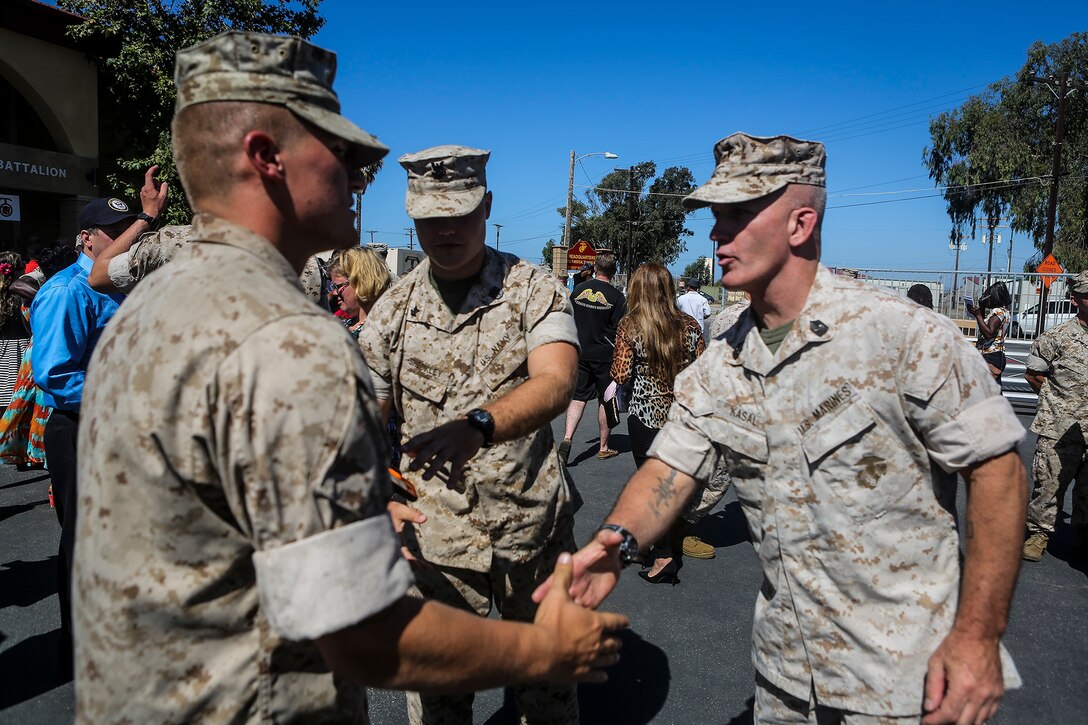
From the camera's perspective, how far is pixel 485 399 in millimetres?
2736

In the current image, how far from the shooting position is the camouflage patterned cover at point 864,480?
74.2 inches

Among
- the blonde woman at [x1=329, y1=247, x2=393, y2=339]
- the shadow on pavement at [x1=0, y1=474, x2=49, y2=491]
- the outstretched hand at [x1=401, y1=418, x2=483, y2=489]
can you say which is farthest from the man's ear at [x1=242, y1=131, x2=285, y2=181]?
the shadow on pavement at [x1=0, y1=474, x2=49, y2=491]

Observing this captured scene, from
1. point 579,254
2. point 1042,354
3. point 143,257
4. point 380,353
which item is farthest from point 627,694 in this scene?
point 579,254

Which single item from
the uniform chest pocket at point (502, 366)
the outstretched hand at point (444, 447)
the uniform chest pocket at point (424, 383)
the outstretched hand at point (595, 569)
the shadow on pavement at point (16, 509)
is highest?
the uniform chest pocket at point (502, 366)

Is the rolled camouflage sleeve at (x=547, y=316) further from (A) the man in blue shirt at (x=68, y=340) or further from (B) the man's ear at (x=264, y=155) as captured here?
(A) the man in blue shirt at (x=68, y=340)

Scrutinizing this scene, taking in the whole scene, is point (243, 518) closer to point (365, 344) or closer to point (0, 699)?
point (365, 344)

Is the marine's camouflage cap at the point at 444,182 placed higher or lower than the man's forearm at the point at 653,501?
higher

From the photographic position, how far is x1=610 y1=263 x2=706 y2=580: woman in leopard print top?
18.3ft

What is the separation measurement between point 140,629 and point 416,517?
1.08 metres

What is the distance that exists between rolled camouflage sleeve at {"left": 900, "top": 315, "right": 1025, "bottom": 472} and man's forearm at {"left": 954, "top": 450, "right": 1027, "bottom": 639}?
0.06m

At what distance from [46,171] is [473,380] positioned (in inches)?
818

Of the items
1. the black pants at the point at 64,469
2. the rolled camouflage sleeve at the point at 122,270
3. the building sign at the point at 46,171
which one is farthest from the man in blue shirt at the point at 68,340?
the building sign at the point at 46,171

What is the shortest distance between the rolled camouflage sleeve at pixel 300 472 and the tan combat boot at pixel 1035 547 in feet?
19.9

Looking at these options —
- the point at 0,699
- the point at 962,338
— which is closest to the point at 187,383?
the point at 962,338
